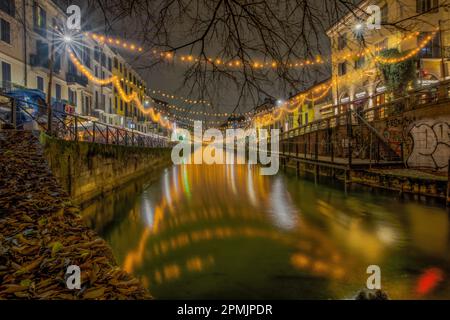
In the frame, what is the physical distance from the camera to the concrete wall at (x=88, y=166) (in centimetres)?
943

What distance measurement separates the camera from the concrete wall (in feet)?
30.9

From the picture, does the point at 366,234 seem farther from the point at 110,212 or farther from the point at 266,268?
the point at 110,212

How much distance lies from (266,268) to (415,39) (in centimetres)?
2150

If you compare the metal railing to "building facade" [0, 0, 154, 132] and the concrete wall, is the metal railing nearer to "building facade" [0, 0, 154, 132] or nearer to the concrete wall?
the concrete wall

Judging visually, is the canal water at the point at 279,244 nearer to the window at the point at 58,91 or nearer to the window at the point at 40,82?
the window at the point at 40,82

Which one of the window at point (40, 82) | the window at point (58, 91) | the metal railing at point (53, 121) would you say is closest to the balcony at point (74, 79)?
the window at point (58, 91)

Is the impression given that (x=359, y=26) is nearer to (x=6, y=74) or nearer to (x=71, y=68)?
(x=6, y=74)

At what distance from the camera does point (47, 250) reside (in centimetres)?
335

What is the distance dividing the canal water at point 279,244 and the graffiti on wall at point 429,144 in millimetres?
2188

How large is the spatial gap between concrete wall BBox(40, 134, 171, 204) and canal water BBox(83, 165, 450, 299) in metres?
0.70

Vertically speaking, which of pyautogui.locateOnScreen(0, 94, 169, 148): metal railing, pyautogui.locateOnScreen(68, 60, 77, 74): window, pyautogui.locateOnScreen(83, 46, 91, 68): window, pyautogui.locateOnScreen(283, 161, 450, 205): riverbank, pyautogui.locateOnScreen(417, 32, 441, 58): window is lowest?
pyautogui.locateOnScreen(283, 161, 450, 205): riverbank

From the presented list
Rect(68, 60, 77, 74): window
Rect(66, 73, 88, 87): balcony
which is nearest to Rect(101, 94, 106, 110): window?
Rect(66, 73, 88, 87): balcony

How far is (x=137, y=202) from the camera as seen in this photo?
14125 mm
